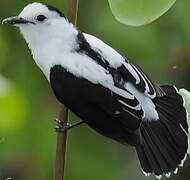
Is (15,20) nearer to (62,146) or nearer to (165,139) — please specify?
(62,146)

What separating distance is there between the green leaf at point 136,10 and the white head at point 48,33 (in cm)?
23

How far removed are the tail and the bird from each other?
0.06m

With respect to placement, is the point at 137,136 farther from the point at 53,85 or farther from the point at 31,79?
the point at 31,79

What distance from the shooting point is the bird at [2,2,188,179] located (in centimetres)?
140

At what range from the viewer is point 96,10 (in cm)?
180

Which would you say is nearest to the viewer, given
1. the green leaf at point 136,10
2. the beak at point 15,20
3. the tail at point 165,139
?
the green leaf at point 136,10

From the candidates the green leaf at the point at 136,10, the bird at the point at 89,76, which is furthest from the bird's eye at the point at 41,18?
the green leaf at the point at 136,10

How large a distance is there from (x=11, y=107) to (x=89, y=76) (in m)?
0.18

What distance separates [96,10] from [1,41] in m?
0.28

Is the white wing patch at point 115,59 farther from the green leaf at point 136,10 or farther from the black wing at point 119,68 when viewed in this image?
the green leaf at point 136,10

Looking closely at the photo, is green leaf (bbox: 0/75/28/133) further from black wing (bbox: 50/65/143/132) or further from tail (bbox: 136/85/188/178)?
tail (bbox: 136/85/188/178)

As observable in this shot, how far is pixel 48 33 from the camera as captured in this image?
1.44 metres

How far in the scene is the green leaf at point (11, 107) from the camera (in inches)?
55.7

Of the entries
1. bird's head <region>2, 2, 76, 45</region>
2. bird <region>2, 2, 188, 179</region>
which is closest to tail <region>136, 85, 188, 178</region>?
bird <region>2, 2, 188, 179</region>
